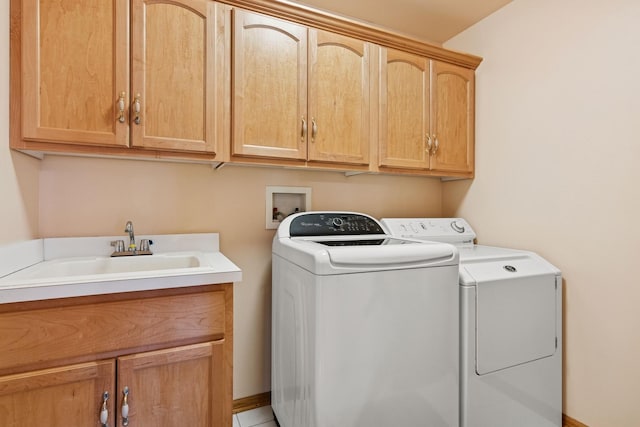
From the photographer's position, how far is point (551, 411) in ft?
5.39

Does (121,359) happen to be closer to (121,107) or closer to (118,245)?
(118,245)

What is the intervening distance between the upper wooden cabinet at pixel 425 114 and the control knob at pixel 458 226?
0.33 meters

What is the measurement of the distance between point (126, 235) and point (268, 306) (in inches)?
33.2

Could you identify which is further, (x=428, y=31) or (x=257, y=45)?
(x=428, y=31)

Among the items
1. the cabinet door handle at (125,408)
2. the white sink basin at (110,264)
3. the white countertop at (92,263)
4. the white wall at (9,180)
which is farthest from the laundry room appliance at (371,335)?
the white wall at (9,180)

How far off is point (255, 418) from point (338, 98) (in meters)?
1.80

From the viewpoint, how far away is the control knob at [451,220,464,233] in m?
2.20

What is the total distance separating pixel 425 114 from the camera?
2.02 meters

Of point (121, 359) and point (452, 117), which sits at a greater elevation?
point (452, 117)

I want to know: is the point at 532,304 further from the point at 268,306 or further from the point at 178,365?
the point at 178,365

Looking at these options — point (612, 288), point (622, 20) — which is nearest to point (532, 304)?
point (612, 288)

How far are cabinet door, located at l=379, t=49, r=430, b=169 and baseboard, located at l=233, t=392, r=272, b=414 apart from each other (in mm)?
1527

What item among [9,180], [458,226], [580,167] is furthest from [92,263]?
[580,167]

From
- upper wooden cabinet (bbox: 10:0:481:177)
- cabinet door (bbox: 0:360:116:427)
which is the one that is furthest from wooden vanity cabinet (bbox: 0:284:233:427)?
upper wooden cabinet (bbox: 10:0:481:177)
